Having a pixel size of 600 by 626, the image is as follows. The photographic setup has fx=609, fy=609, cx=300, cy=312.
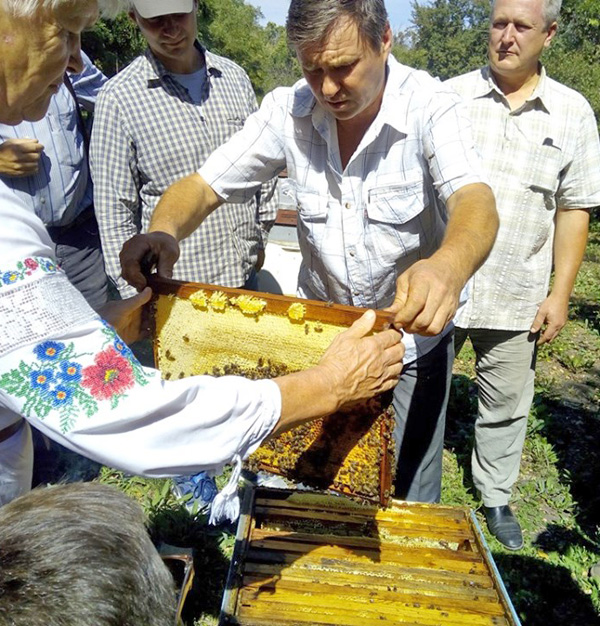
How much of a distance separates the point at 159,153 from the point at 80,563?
224cm

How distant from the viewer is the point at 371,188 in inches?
77.9

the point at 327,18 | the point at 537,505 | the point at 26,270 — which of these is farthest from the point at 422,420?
the point at 26,270

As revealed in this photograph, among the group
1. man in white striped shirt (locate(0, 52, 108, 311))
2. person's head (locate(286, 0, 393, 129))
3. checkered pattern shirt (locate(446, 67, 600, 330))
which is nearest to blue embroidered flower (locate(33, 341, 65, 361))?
person's head (locate(286, 0, 393, 129))

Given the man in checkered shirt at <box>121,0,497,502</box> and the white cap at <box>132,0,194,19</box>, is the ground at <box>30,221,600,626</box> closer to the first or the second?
the man in checkered shirt at <box>121,0,497,502</box>

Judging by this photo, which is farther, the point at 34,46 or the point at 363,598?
the point at 363,598

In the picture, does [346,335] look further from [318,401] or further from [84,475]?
[84,475]

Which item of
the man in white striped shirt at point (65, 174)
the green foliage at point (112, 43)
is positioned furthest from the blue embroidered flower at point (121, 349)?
the green foliage at point (112, 43)

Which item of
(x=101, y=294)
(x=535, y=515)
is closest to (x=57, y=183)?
(x=101, y=294)

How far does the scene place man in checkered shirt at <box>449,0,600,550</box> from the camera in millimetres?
2566

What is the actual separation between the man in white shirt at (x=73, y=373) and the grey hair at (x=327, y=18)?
72 centimetres

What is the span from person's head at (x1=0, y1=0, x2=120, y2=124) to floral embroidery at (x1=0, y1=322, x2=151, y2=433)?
49 cm

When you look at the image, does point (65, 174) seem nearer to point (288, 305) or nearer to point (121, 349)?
point (288, 305)

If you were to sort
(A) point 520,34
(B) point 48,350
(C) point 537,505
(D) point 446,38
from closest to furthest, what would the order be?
(B) point 48,350, (A) point 520,34, (C) point 537,505, (D) point 446,38

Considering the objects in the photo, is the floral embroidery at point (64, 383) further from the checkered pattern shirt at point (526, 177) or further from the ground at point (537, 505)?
the checkered pattern shirt at point (526, 177)
